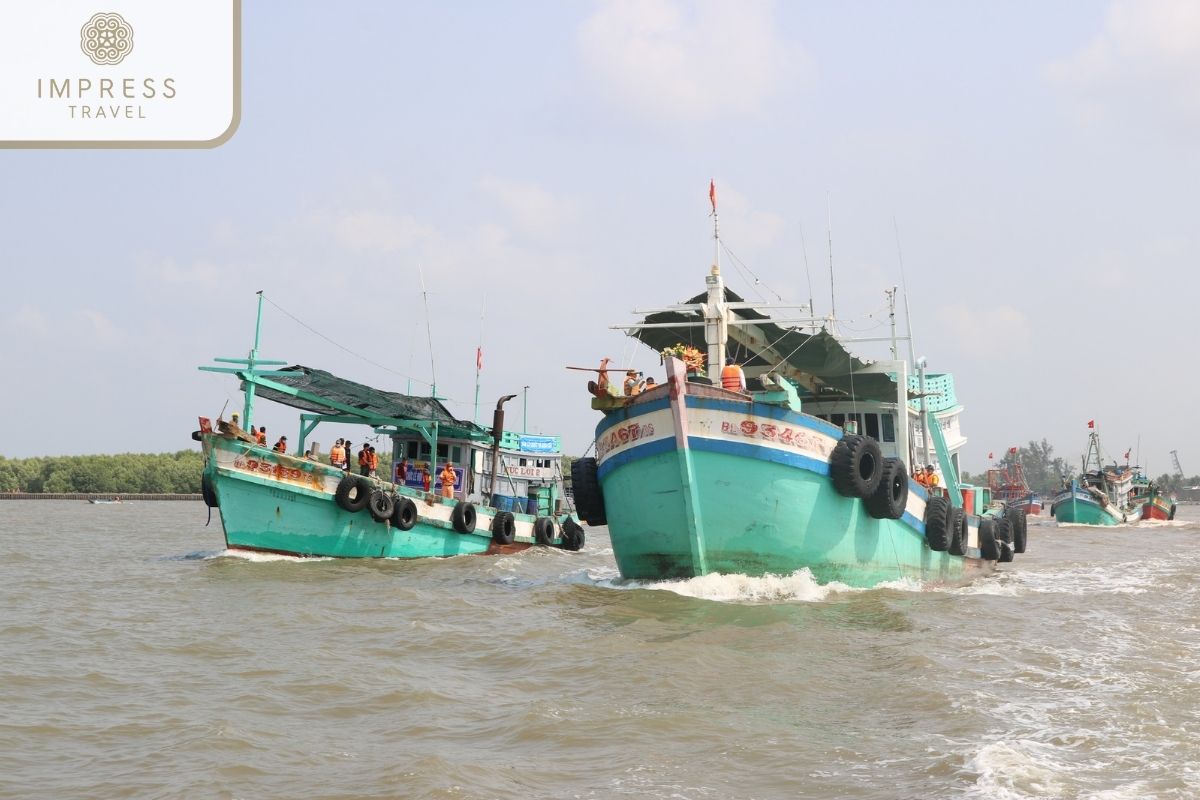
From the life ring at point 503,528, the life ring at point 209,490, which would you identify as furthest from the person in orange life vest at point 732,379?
the life ring at point 503,528

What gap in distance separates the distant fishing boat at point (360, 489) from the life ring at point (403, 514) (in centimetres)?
2

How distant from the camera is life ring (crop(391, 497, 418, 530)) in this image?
22172 millimetres

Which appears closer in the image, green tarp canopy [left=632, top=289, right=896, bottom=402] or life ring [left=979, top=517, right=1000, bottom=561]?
green tarp canopy [left=632, top=289, right=896, bottom=402]

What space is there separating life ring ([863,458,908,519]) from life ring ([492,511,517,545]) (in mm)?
12567

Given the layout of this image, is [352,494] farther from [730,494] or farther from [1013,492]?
[1013,492]

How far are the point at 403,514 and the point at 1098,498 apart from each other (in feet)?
152

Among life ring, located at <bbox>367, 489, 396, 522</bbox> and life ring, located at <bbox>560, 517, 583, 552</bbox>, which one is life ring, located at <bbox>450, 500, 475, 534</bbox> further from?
life ring, located at <bbox>560, 517, 583, 552</bbox>

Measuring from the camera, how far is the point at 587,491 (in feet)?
54.3

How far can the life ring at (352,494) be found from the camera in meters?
21.3

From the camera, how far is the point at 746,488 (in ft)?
45.9

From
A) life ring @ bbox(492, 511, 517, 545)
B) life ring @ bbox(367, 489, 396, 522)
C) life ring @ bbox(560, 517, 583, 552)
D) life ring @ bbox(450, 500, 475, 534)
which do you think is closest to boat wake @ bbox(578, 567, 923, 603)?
life ring @ bbox(367, 489, 396, 522)

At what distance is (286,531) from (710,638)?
12708 millimetres

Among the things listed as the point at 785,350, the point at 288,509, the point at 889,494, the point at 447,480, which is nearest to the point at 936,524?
the point at 889,494

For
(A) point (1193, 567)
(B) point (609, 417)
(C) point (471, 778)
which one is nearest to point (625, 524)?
(B) point (609, 417)
